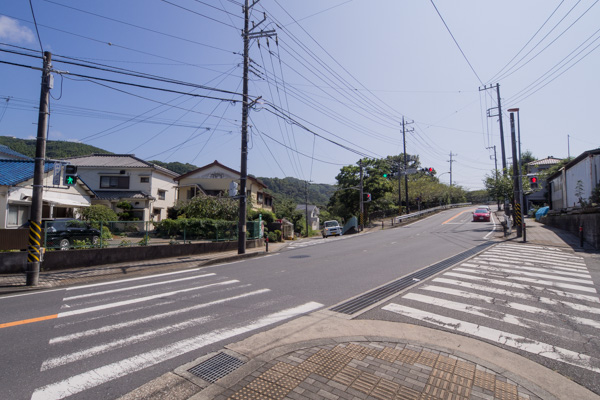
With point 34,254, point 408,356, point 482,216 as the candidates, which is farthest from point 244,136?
point 482,216

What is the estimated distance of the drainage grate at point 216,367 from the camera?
404 centimetres

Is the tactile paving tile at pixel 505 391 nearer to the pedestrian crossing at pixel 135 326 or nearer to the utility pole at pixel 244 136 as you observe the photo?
the pedestrian crossing at pixel 135 326

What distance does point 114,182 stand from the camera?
3155 centimetres

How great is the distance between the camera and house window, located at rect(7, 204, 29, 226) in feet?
59.4

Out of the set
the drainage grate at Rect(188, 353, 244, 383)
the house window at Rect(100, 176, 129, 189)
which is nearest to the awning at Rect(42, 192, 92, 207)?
the house window at Rect(100, 176, 129, 189)

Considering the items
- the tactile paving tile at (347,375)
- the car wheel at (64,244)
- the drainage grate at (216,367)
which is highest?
the car wheel at (64,244)

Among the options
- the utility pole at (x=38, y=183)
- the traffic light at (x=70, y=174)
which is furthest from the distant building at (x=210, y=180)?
the utility pole at (x=38, y=183)

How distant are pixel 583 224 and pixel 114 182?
37.6 meters

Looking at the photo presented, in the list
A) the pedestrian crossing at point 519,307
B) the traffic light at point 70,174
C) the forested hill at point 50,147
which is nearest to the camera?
the pedestrian crossing at point 519,307

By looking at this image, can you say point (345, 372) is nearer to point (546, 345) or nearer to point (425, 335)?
point (425, 335)

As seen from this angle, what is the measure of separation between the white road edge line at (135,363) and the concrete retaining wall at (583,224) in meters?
19.3

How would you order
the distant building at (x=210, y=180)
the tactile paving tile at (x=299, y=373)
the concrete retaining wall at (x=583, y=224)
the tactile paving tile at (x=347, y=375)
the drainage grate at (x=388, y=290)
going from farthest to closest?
the distant building at (x=210, y=180) < the concrete retaining wall at (x=583, y=224) < the drainage grate at (x=388, y=290) < the tactile paving tile at (x=299, y=373) < the tactile paving tile at (x=347, y=375)

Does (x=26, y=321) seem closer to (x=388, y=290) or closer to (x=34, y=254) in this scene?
(x=34, y=254)

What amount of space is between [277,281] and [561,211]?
86.0ft
